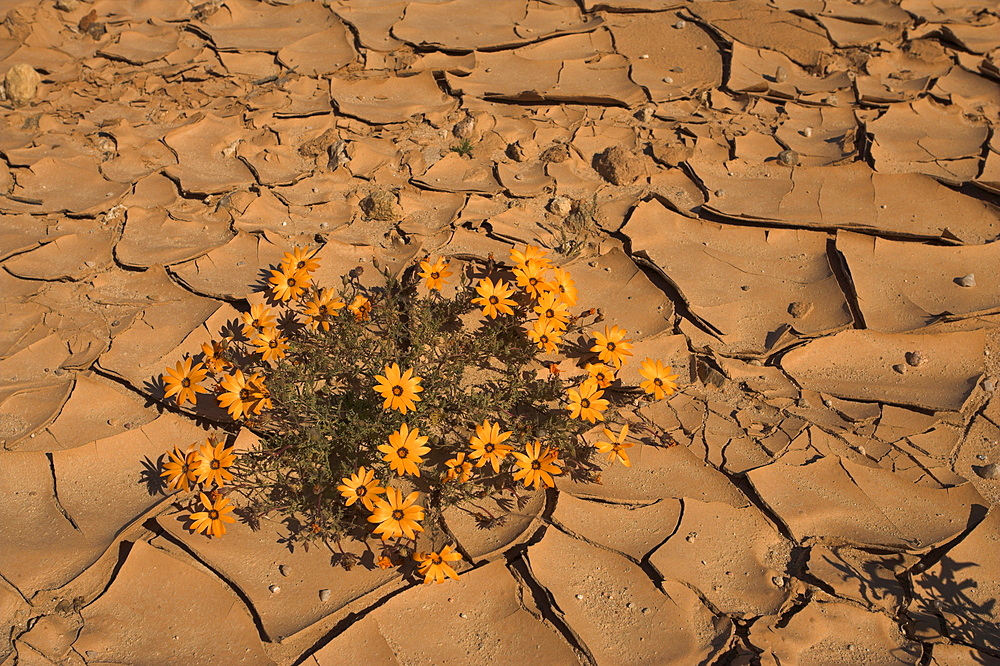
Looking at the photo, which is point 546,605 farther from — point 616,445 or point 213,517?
point 213,517

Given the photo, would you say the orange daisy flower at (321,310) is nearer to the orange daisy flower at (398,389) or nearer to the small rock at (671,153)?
the orange daisy flower at (398,389)

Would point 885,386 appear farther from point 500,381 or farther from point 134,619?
point 134,619

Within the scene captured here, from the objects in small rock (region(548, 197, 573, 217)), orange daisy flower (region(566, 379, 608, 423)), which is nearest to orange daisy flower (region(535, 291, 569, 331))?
orange daisy flower (region(566, 379, 608, 423))

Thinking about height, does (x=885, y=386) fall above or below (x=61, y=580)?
above

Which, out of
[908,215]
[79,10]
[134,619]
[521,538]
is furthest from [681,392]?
[79,10]

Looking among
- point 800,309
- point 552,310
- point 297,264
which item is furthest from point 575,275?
point 297,264

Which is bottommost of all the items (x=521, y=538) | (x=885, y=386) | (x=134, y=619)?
(x=134, y=619)

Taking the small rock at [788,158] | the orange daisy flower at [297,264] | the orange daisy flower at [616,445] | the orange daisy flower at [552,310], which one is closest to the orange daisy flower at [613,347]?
the orange daisy flower at [552,310]
